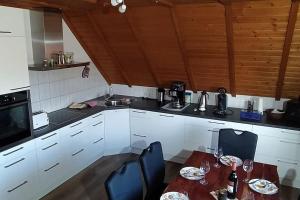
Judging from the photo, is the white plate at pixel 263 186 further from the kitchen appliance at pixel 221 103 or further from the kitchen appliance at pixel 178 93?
the kitchen appliance at pixel 178 93

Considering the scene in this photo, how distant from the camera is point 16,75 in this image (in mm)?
2742

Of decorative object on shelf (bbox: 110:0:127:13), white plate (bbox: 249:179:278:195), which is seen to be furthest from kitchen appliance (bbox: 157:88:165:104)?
white plate (bbox: 249:179:278:195)

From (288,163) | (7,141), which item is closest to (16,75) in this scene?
(7,141)

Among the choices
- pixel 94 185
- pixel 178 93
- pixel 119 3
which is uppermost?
pixel 119 3

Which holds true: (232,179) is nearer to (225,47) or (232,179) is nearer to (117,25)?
(225,47)

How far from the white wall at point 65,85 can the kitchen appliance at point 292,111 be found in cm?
304

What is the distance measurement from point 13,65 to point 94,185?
182cm

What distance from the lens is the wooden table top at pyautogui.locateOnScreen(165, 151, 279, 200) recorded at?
2111 millimetres

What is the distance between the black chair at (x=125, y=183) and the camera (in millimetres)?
1974

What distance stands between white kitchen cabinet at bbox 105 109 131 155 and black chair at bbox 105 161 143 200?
1.97 m

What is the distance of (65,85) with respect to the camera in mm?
4105

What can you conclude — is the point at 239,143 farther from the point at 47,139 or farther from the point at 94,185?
the point at 47,139

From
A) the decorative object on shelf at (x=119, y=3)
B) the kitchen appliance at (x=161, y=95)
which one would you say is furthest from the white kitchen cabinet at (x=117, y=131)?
the decorative object on shelf at (x=119, y=3)

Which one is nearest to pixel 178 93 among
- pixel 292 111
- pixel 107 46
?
pixel 107 46
